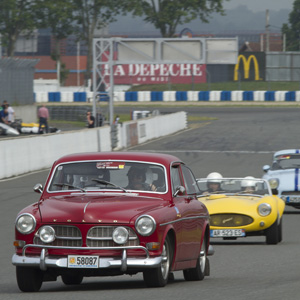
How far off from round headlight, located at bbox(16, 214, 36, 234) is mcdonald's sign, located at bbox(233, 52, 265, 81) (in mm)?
87305

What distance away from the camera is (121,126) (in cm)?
3766

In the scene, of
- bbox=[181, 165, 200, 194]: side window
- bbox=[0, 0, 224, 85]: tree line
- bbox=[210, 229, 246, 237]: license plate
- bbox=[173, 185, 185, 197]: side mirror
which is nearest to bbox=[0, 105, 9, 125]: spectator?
bbox=[210, 229, 246, 237]: license plate

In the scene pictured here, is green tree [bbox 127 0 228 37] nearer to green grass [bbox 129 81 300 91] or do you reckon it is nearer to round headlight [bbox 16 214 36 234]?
green grass [bbox 129 81 300 91]

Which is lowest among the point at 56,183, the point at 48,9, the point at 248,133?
the point at 248,133

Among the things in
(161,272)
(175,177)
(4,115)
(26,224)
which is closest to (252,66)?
(4,115)

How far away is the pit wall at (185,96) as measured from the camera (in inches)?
3054

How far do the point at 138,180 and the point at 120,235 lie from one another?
3.73ft

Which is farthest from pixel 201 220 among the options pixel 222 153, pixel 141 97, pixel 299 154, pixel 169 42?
pixel 141 97

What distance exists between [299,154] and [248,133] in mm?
27009

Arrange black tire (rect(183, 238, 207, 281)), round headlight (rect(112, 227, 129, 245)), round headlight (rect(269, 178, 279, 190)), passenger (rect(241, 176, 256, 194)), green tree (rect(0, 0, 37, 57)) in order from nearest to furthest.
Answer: round headlight (rect(112, 227, 129, 245))
black tire (rect(183, 238, 207, 281))
passenger (rect(241, 176, 256, 194))
round headlight (rect(269, 178, 279, 190))
green tree (rect(0, 0, 37, 57))

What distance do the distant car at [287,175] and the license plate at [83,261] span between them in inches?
415

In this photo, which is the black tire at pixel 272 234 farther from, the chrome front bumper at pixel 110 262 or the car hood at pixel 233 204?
the chrome front bumper at pixel 110 262

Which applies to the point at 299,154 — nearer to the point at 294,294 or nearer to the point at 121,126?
the point at 294,294

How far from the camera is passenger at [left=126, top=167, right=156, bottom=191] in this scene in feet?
28.0
